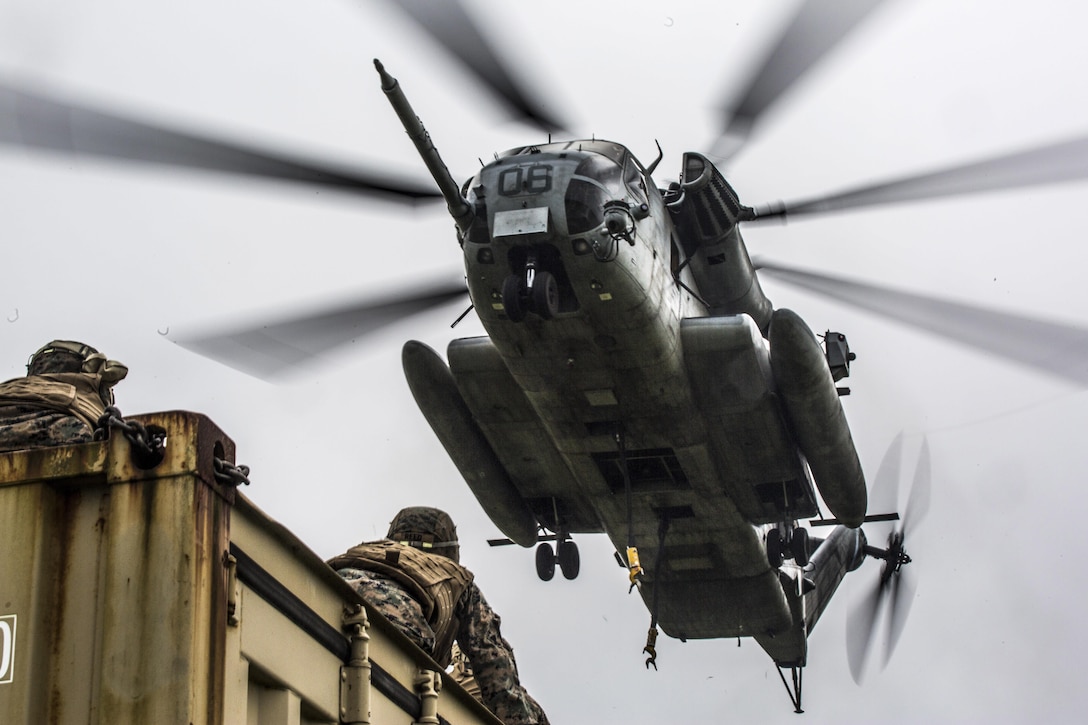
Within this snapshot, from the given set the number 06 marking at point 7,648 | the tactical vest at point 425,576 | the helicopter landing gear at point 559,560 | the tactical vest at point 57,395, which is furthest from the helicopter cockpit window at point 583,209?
the number 06 marking at point 7,648

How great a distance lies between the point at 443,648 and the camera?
7.20m

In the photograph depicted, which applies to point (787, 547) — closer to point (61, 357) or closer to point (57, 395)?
point (61, 357)

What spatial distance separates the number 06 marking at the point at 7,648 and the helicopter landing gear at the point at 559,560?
37.1ft

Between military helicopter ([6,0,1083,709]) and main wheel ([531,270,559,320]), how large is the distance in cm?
1

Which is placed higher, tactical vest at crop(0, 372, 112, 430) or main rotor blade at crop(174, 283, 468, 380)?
→ main rotor blade at crop(174, 283, 468, 380)

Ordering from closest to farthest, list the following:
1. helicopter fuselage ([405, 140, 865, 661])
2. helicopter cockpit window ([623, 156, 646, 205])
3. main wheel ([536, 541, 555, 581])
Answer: helicopter fuselage ([405, 140, 865, 661]) < helicopter cockpit window ([623, 156, 646, 205]) < main wheel ([536, 541, 555, 581])

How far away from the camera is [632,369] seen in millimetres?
11773

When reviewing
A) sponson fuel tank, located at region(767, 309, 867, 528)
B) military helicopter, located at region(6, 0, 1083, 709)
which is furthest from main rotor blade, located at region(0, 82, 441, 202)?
sponson fuel tank, located at region(767, 309, 867, 528)

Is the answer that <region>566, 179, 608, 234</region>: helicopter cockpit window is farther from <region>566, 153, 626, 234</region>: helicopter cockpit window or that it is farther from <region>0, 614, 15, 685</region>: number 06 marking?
<region>0, 614, 15, 685</region>: number 06 marking

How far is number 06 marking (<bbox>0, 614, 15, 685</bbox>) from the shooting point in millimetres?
3591

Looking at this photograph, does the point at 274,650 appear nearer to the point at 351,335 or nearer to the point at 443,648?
the point at 443,648

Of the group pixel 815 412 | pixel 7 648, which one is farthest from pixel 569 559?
pixel 7 648

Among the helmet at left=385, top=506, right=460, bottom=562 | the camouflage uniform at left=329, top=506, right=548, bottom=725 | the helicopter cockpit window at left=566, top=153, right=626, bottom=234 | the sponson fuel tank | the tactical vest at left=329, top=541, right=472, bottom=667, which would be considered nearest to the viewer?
the camouflage uniform at left=329, top=506, right=548, bottom=725

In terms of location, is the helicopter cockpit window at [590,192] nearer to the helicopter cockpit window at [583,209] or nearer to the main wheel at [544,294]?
the helicopter cockpit window at [583,209]
